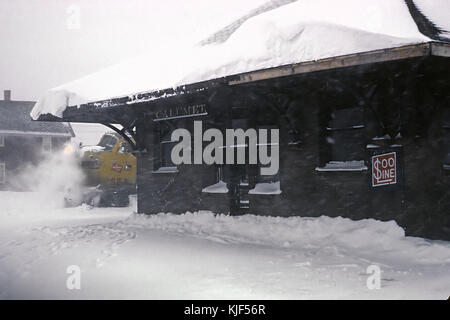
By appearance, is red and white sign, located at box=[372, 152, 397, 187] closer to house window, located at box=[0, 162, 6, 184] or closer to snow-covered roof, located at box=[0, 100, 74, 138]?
house window, located at box=[0, 162, 6, 184]

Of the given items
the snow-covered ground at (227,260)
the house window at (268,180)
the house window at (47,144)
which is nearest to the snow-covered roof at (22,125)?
the house window at (47,144)

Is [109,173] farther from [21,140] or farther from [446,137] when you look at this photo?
[21,140]

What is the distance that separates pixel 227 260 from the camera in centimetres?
776

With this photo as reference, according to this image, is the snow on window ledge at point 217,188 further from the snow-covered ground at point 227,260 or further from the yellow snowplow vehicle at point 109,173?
the yellow snowplow vehicle at point 109,173

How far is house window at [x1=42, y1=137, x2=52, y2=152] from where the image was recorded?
132 feet

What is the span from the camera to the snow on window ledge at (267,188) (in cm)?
1089

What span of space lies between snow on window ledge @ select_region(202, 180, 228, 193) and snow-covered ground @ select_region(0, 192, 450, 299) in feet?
1.90

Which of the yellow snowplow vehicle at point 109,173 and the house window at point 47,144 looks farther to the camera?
the house window at point 47,144

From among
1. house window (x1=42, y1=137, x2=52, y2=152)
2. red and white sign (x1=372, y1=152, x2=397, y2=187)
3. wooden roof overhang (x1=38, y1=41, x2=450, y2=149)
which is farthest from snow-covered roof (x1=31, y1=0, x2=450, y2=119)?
house window (x1=42, y1=137, x2=52, y2=152)

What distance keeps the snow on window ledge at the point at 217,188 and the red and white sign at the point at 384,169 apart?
12.5 feet

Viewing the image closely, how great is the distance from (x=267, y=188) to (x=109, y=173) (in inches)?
364

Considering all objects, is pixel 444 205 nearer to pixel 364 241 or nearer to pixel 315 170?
pixel 364 241
